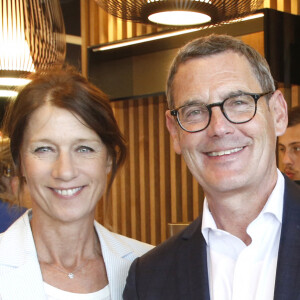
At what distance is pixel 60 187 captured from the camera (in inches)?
92.3

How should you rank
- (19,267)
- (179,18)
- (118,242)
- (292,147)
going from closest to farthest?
(19,267)
(118,242)
(179,18)
(292,147)

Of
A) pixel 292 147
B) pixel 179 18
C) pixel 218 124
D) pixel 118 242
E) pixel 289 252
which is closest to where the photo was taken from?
pixel 289 252

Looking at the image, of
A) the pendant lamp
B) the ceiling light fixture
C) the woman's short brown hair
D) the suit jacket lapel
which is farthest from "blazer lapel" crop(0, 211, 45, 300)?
the ceiling light fixture

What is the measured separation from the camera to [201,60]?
2098 millimetres

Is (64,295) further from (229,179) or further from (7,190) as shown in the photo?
(7,190)

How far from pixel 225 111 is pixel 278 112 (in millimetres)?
225

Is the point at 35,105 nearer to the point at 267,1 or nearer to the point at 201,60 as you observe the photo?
the point at 201,60

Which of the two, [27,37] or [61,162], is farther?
[27,37]

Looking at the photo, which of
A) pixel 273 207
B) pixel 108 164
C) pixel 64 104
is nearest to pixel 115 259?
pixel 108 164

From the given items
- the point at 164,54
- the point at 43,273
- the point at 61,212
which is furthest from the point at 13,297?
the point at 164,54

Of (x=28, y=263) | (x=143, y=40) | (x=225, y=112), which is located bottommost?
(x=28, y=263)

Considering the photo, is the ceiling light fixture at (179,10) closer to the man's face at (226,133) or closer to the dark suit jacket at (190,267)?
the man's face at (226,133)

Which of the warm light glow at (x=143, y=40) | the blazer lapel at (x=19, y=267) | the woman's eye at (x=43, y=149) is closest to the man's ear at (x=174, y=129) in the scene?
the woman's eye at (x=43, y=149)

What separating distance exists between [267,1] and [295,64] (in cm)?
105
